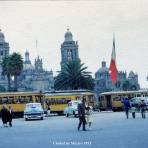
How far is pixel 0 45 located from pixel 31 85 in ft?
48.2

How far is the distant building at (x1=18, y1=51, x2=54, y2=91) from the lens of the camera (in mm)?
146750

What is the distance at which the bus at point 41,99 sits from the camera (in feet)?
167

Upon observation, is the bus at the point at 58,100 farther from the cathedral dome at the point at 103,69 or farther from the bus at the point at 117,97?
the cathedral dome at the point at 103,69

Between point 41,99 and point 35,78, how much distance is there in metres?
94.9

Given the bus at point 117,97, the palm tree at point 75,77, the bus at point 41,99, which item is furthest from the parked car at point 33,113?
the palm tree at point 75,77

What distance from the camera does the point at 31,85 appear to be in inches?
5842

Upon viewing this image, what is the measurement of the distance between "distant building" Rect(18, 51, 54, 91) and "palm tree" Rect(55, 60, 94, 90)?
184 ft

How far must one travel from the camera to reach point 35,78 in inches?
5822

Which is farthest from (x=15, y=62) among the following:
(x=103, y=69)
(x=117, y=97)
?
(x=103, y=69)

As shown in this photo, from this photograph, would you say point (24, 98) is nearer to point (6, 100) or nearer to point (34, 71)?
point (6, 100)

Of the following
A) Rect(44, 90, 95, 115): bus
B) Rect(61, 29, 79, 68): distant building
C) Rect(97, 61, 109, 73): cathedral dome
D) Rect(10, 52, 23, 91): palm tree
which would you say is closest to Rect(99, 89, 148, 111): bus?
Rect(44, 90, 95, 115): bus

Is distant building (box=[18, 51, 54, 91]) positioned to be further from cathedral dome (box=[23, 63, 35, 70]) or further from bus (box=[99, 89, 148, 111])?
bus (box=[99, 89, 148, 111])

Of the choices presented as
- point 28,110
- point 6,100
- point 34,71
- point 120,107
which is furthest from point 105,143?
point 34,71

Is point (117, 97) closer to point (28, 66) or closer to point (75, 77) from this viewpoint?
point (75, 77)
